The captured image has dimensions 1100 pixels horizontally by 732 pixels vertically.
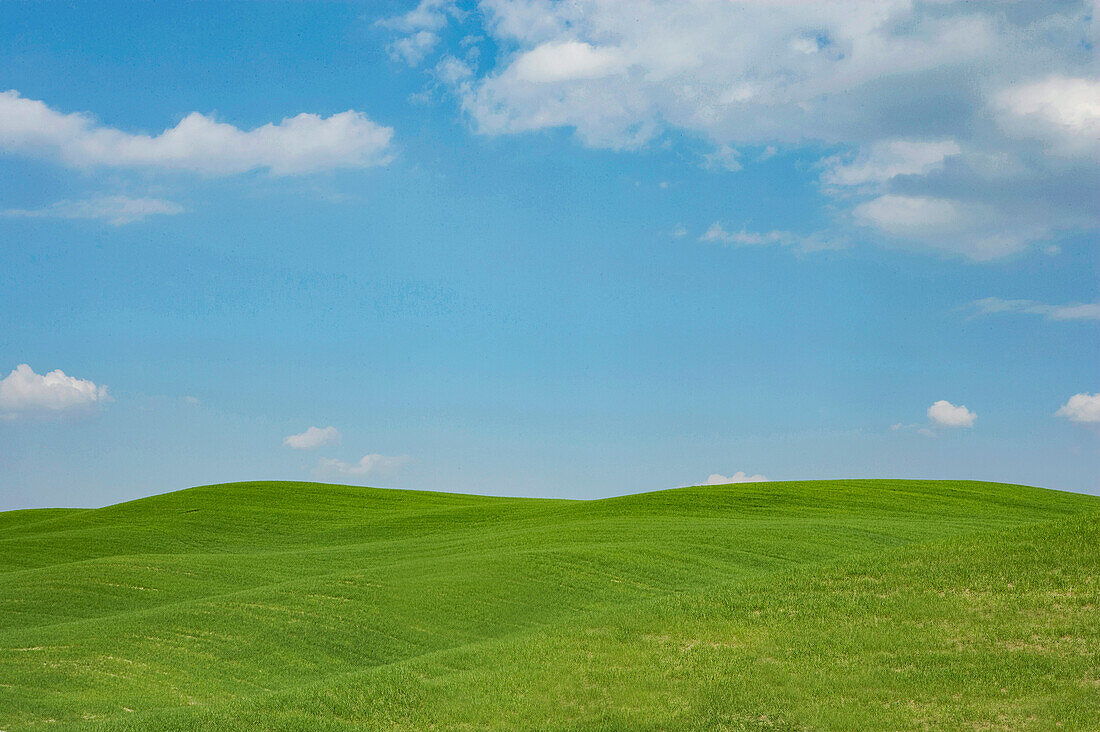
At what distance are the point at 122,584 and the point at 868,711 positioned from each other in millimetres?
20873

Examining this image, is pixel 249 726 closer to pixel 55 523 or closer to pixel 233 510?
pixel 233 510

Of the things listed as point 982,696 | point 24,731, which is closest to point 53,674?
point 24,731

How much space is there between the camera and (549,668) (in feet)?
52.6

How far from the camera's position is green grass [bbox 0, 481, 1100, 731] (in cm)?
1410

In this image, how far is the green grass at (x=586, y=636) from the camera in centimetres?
1410

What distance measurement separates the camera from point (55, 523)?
168 ft

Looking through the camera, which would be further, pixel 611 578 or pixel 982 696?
pixel 611 578

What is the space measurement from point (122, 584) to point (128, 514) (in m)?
27.2

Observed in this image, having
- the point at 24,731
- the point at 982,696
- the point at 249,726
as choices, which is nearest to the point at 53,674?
the point at 24,731

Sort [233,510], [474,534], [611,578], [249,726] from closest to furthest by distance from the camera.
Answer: [249,726] → [611,578] → [474,534] → [233,510]

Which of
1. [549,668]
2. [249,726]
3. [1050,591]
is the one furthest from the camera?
[1050,591]

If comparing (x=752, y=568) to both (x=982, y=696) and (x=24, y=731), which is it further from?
(x=24, y=731)

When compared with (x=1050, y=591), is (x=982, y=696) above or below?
below

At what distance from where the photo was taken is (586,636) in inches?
694
